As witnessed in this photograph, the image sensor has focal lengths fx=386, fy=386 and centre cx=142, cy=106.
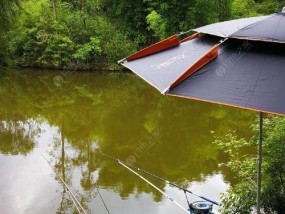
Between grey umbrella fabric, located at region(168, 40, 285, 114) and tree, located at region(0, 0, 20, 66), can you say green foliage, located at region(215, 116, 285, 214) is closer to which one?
grey umbrella fabric, located at region(168, 40, 285, 114)

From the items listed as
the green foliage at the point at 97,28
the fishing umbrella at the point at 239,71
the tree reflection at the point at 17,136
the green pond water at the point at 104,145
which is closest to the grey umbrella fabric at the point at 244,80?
the fishing umbrella at the point at 239,71

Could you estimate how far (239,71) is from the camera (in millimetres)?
2195

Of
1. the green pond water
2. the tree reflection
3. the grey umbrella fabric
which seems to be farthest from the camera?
the tree reflection

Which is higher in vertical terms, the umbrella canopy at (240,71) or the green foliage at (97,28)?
the umbrella canopy at (240,71)

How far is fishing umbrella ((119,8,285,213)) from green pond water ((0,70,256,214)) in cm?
380

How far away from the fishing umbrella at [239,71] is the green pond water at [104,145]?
3.80m

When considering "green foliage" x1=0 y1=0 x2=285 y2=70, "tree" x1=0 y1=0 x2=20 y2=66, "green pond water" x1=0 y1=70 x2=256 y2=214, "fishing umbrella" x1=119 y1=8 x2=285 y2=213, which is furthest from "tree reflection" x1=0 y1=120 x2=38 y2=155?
"green foliage" x1=0 y1=0 x2=285 y2=70

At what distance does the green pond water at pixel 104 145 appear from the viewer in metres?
6.15

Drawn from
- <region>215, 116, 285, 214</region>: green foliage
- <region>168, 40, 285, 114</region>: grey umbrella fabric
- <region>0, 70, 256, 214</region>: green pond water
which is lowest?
<region>0, 70, 256, 214</region>: green pond water

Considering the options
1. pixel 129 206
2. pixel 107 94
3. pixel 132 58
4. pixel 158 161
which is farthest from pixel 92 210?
pixel 107 94

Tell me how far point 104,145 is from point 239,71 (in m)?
6.59

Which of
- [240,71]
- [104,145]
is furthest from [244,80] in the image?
[104,145]

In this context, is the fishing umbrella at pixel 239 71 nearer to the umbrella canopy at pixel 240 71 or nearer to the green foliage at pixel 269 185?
the umbrella canopy at pixel 240 71

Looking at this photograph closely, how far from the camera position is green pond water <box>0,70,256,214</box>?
615cm
